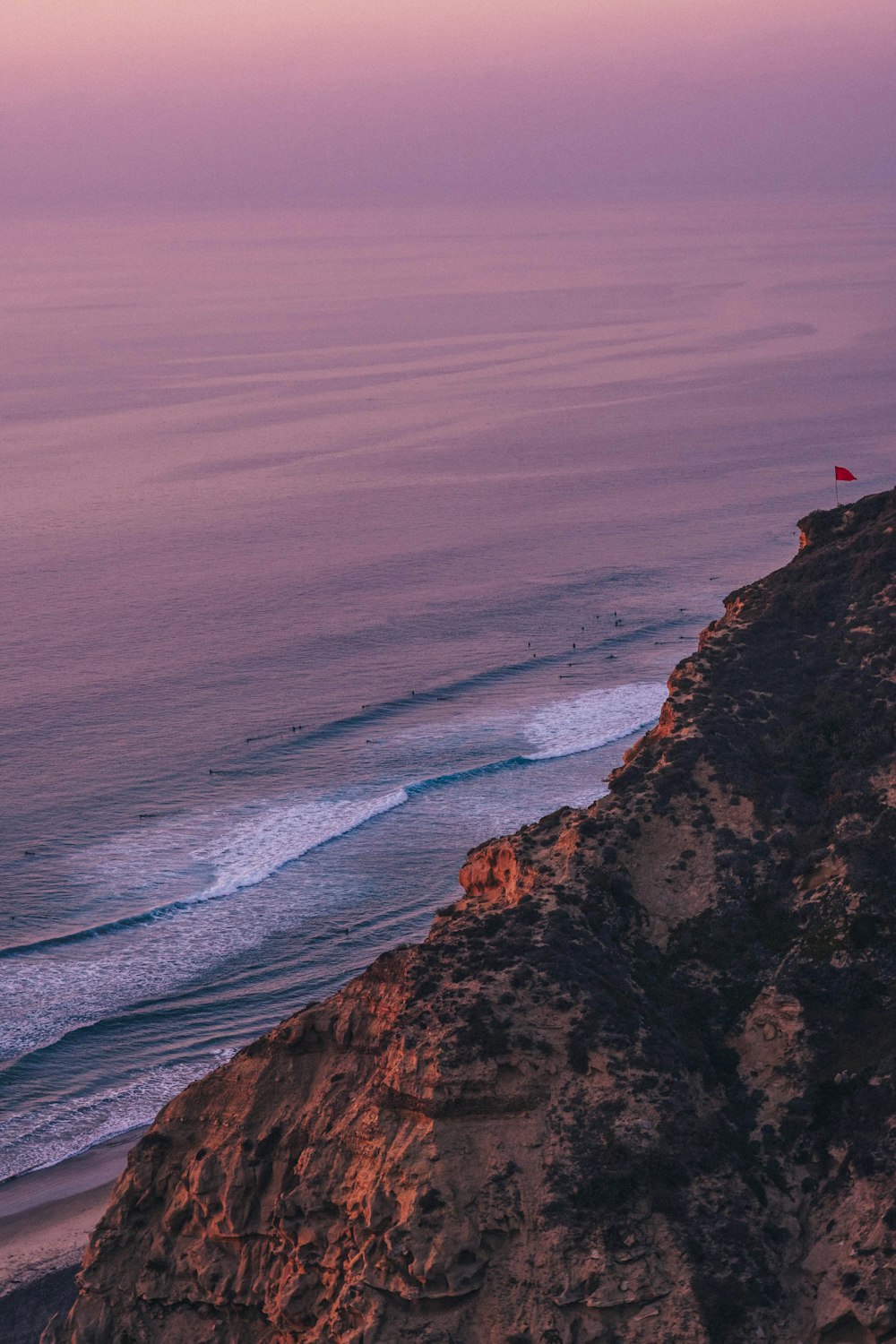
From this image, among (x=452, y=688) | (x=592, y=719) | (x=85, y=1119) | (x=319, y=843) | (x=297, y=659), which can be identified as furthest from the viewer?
(x=297, y=659)

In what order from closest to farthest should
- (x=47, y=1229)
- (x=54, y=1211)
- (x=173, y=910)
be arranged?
(x=47, y=1229) → (x=54, y=1211) → (x=173, y=910)

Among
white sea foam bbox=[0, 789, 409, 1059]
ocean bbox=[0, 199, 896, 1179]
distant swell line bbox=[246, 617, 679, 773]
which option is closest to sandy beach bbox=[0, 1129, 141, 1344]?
ocean bbox=[0, 199, 896, 1179]

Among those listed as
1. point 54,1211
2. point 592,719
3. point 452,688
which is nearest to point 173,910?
point 54,1211

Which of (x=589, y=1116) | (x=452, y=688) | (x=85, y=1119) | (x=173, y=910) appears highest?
(x=452, y=688)

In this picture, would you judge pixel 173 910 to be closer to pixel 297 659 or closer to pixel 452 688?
pixel 452 688

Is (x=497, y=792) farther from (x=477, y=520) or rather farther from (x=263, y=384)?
(x=263, y=384)

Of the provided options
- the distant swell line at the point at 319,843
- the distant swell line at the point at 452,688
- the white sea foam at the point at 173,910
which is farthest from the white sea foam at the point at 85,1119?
the distant swell line at the point at 452,688

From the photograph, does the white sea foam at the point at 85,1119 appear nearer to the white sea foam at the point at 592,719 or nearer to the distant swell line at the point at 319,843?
the distant swell line at the point at 319,843
